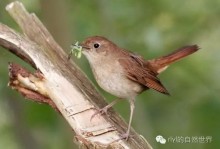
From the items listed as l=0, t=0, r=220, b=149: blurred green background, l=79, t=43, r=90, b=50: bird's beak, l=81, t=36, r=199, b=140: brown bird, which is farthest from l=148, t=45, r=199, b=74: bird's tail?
l=0, t=0, r=220, b=149: blurred green background

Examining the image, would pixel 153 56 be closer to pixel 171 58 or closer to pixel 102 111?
pixel 171 58

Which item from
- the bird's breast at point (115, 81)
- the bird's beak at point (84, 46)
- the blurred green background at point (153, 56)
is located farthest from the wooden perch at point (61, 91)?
the blurred green background at point (153, 56)

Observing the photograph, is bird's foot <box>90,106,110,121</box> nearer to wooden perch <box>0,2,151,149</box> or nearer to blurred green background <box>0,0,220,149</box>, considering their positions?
wooden perch <box>0,2,151,149</box>

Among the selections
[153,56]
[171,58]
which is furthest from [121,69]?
[153,56]

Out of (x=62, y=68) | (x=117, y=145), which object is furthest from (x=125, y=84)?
(x=117, y=145)

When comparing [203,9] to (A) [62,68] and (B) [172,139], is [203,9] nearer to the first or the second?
(B) [172,139]
